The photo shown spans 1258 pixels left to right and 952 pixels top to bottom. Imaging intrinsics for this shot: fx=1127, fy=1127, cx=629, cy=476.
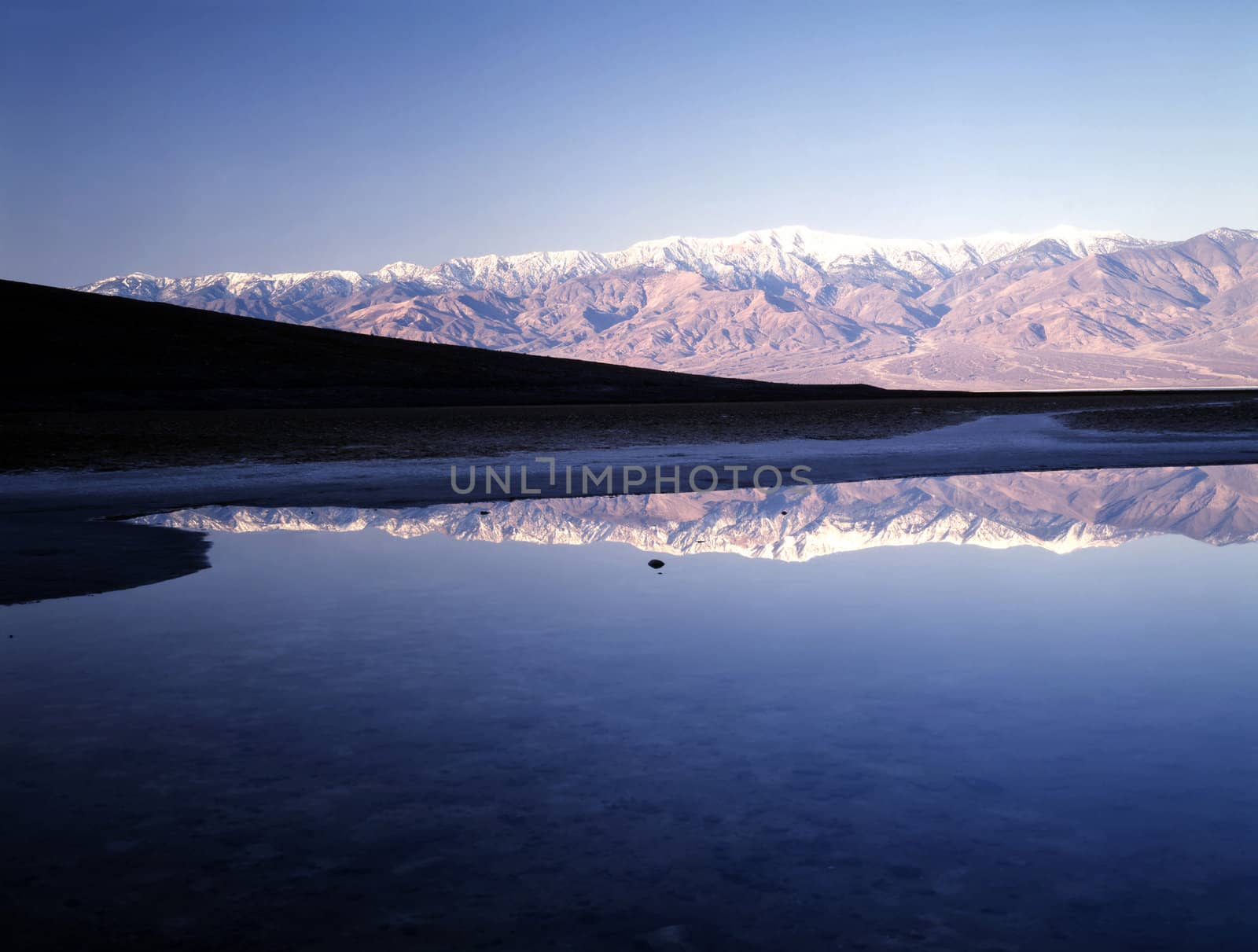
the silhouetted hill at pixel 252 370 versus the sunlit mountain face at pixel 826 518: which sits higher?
the silhouetted hill at pixel 252 370

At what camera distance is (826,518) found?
1823 centimetres

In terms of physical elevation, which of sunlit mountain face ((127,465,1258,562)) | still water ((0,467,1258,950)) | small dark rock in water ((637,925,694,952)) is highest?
sunlit mountain face ((127,465,1258,562))

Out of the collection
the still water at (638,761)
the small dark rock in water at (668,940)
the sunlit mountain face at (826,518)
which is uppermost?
the sunlit mountain face at (826,518)

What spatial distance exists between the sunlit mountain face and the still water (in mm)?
2896

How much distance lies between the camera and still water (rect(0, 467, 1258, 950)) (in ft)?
15.7

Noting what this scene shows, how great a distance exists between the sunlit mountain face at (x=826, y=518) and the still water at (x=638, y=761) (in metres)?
2.90

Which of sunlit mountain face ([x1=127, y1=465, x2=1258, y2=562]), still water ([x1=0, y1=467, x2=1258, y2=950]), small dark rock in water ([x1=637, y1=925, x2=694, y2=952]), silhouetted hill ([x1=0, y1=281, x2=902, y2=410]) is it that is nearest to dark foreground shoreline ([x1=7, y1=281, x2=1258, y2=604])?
silhouetted hill ([x1=0, y1=281, x2=902, y2=410])

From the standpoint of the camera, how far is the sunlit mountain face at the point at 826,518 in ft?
52.1

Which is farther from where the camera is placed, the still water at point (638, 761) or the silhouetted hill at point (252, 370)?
the silhouetted hill at point (252, 370)

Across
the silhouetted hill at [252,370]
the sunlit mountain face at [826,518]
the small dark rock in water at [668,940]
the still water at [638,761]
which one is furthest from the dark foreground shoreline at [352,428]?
the small dark rock in water at [668,940]

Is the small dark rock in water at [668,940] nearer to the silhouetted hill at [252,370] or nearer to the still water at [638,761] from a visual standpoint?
the still water at [638,761]

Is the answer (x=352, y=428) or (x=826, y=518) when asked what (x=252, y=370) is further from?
(x=826, y=518)

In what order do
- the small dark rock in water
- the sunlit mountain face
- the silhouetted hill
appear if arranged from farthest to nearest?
the silhouetted hill, the sunlit mountain face, the small dark rock in water

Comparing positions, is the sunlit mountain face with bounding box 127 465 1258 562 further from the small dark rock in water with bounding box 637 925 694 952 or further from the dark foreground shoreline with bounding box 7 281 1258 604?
the small dark rock in water with bounding box 637 925 694 952
